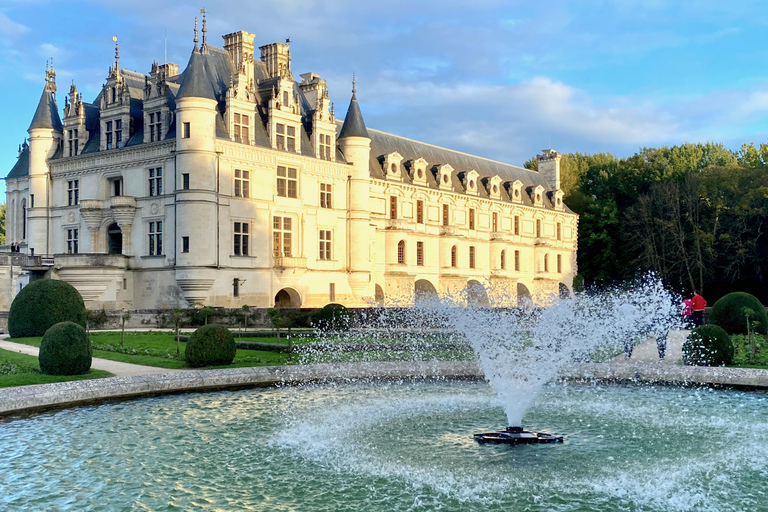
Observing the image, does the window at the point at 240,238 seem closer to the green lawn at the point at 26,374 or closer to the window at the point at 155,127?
the window at the point at 155,127

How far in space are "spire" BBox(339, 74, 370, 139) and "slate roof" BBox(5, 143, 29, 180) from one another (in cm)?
1936

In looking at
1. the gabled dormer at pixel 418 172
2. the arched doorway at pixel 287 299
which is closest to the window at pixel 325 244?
the arched doorway at pixel 287 299

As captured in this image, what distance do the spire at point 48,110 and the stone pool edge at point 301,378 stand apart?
29.7 metres

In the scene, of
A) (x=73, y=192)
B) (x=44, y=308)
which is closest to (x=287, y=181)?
(x=73, y=192)

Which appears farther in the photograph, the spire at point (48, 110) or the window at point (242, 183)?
the spire at point (48, 110)

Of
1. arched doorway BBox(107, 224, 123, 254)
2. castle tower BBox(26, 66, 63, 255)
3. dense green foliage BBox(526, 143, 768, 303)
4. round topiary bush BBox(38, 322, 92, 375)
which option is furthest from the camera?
dense green foliage BBox(526, 143, 768, 303)

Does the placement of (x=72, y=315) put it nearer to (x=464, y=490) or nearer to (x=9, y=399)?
(x=9, y=399)

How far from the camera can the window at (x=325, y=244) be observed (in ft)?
130

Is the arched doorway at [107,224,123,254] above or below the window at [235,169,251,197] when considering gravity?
below

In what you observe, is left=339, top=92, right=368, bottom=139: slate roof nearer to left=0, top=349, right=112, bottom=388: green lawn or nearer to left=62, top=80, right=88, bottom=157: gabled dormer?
left=62, top=80, right=88, bottom=157: gabled dormer

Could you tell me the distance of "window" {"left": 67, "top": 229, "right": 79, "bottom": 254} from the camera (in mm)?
38356

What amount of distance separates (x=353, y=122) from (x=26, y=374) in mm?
28868

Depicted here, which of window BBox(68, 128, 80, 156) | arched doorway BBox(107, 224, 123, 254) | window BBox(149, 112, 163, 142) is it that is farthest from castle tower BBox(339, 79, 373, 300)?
window BBox(68, 128, 80, 156)

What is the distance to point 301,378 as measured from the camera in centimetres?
1545
